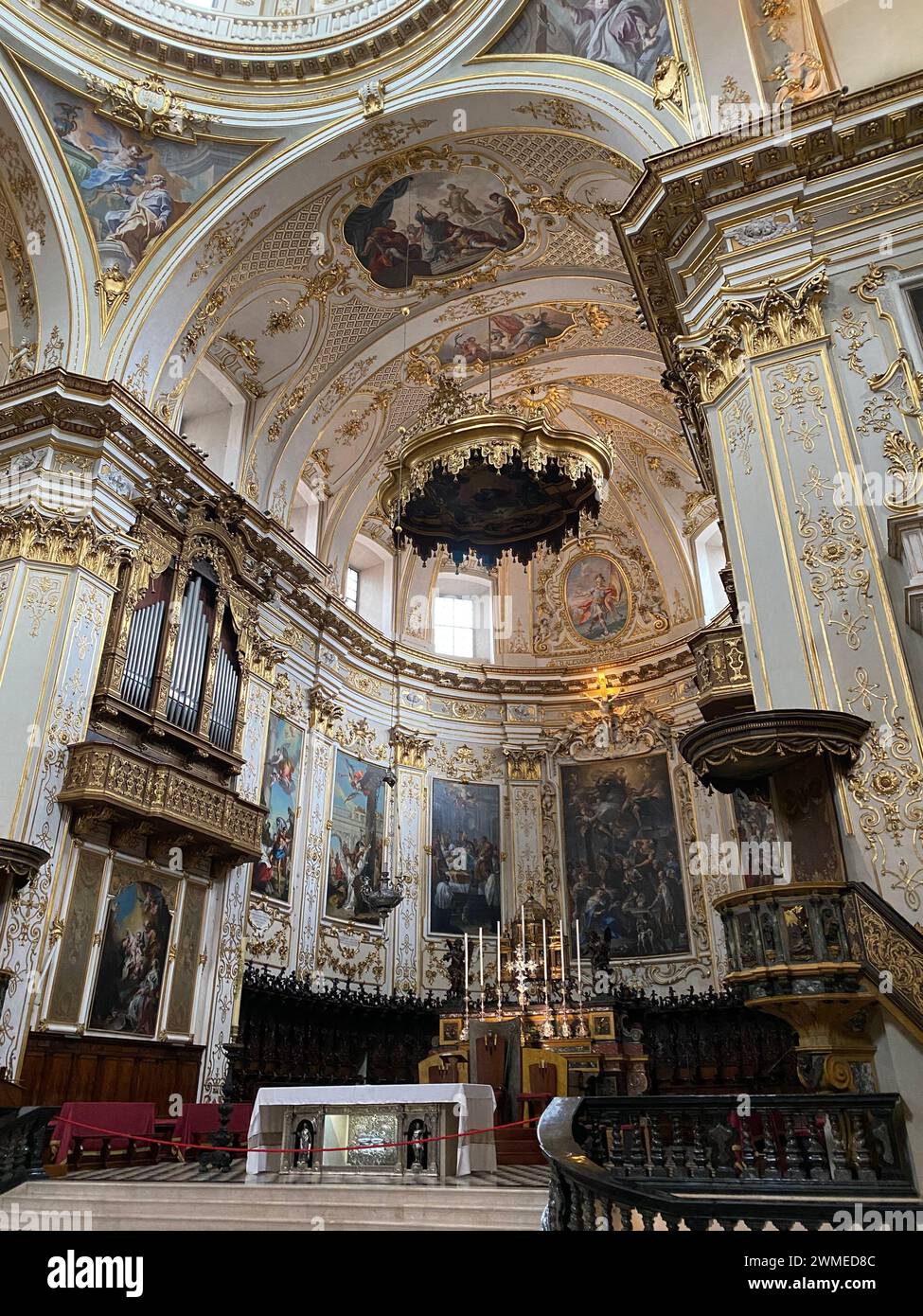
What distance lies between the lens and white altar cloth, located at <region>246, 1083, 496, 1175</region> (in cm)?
744

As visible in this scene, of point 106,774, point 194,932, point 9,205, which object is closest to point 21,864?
point 106,774

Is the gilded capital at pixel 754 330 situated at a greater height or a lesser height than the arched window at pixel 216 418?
lesser

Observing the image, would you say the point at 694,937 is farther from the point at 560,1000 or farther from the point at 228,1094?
the point at 228,1094

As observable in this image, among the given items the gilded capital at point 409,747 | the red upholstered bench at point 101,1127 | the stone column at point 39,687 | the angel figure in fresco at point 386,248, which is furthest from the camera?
the gilded capital at point 409,747

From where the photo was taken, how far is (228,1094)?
35.4 feet

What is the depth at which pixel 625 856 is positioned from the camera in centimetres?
1772

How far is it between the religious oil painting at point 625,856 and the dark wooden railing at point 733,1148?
427 inches

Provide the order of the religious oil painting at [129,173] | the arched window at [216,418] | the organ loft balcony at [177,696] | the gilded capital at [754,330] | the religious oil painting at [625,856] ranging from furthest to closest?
1. the religious oil painting at [625,856]
2. the arched window at [216,418]
3. the religious oil painting at [129,173]
4. the organ loft balcony at [177,696]
5. the gilded capital at [754,330]

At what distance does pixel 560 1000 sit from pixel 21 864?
7.18 m

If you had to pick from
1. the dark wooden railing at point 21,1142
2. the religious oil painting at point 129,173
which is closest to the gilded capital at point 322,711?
the religious oil painting at point 129,173

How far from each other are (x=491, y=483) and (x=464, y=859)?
8.66 metres

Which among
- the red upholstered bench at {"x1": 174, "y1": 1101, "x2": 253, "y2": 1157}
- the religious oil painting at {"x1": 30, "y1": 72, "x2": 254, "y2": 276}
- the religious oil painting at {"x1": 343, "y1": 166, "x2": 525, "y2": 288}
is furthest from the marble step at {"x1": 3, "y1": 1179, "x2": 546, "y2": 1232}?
the religious oil painting at {"x1": 343, "y1": 166, "x2": 525, "y2": 288}

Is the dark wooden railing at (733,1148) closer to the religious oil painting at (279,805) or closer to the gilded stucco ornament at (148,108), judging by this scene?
the religious oil painting at (279,805)

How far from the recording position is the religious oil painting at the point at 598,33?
1059cm
